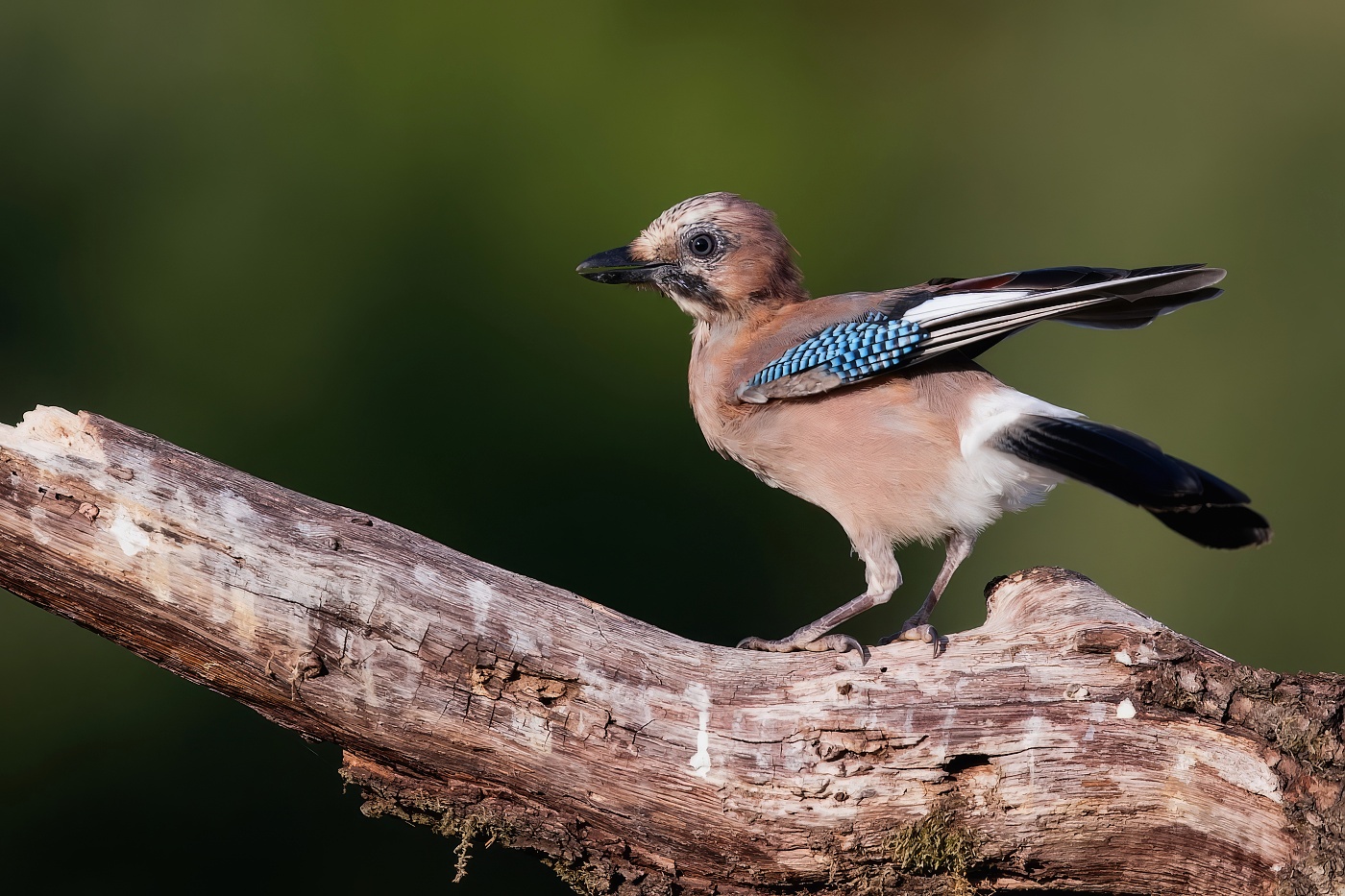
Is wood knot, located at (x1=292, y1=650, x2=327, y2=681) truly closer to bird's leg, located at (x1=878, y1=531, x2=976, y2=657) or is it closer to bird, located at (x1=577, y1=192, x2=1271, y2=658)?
bird, located at (x1=577, y1=192, x2=1271, y2=658)

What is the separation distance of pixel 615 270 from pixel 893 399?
1.13m

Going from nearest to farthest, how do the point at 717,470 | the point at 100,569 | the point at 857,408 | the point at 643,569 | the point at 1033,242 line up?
the point at 100,569 → the point at 857,408 → the point at 643,569 → the point at 717,470 → the point at 1033,242

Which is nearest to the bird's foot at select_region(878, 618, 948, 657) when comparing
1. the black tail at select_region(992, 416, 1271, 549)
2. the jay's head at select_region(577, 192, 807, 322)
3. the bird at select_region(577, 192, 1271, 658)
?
the bird at select_region(577, 192, 1271, 658)

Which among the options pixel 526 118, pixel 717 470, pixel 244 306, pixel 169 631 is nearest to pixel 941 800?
pixel 169 631

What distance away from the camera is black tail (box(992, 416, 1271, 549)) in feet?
9.12

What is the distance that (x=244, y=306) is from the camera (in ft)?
17.9

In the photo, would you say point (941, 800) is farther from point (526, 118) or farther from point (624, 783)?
point (526, 118)

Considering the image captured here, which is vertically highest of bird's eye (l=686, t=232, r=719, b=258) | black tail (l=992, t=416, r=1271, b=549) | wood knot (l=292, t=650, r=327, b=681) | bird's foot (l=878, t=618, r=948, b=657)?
bird's eye (l=686, t=232, r=719, b=258)

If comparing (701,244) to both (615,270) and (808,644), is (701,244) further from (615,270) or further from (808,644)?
(808,644)

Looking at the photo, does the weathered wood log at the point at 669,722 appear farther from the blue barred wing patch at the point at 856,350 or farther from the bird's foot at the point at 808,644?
the blue barred wing patch at the point at 856,350

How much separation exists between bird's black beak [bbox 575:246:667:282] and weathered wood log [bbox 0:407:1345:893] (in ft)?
5.19

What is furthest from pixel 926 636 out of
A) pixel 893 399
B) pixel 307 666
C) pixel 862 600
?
pixel 307 666

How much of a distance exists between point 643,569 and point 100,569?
9.80 feet

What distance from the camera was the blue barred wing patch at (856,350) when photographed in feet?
11.3
